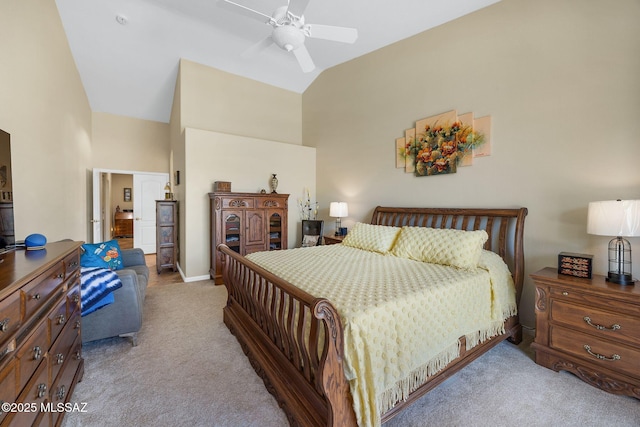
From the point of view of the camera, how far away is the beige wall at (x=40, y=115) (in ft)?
7.55

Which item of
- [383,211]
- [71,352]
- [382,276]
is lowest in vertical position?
[71,352]

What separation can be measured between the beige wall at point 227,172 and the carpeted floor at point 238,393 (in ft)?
6.79

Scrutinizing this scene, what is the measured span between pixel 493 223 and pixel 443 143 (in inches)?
43.4

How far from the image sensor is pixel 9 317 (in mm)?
944

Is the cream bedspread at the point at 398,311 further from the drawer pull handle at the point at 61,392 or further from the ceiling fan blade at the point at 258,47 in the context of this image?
the ceiling fan blade at the point at 258,47

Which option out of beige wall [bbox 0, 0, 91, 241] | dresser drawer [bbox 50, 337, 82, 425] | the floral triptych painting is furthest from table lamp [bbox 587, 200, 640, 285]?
beige wall [bbox 0, 0, 91, 241]

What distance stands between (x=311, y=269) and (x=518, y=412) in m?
1.63

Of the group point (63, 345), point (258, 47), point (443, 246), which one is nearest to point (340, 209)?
point (443, 246)

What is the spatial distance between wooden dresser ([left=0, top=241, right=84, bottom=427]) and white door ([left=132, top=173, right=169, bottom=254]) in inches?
207

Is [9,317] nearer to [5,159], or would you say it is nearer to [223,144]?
[5,159]

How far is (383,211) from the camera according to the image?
12.5ft

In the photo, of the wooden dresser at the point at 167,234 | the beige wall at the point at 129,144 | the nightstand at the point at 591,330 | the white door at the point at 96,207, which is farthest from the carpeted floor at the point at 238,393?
the beige wall at the point at 129,144

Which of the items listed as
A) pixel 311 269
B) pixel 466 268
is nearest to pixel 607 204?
pixel 466 268

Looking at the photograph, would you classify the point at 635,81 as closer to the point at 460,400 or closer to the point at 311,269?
the point at 460,400
